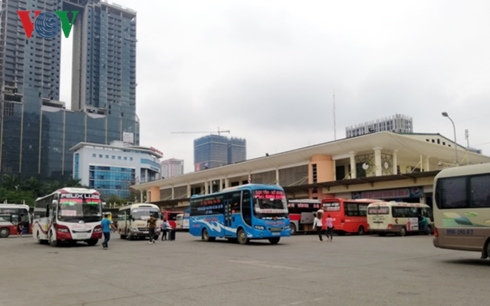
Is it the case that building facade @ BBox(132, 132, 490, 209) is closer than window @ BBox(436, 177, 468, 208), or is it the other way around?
window @ BBox(436, 177, 468, 208)

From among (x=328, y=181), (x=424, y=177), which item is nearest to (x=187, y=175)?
(x=328, y=181)

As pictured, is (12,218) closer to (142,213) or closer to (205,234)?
(142,213)

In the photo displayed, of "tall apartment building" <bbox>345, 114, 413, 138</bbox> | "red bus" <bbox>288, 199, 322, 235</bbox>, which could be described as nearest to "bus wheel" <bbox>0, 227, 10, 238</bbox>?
"red bus" <bbox>288, 199, 322, 235</bbox>

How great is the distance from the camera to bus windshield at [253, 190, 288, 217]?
2111cm

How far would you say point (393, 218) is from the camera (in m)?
28.9

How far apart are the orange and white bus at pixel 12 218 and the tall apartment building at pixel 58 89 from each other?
70.5 m

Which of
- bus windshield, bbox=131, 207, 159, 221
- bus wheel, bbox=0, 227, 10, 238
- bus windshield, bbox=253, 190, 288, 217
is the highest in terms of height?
bus windshield, bbox=253, 190, 288, 217

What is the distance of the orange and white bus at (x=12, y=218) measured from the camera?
3812 cm

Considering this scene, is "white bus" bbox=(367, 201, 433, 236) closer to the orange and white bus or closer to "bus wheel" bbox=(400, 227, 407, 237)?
"bus wheel" bbox=(400, 227, 407, 237)

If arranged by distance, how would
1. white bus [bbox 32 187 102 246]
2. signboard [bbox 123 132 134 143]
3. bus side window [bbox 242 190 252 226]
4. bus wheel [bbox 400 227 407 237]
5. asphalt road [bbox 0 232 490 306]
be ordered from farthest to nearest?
1. signboard [bbox 123 132 134 143]
2. bus wheel [bbox 400 227 407 237]
3. white bus [bbox 32 187 102 246]
4. bus side window [bbox 242 190 252 226]
5. asphalt road [bbox 0 232 490 306]

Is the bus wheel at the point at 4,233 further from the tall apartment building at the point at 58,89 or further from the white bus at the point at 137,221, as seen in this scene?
the tall apartment building at the point at 58,89

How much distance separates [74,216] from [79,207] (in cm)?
51

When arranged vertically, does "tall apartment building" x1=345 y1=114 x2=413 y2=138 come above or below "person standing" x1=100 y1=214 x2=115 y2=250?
above

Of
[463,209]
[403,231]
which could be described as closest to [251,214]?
[463,209]
